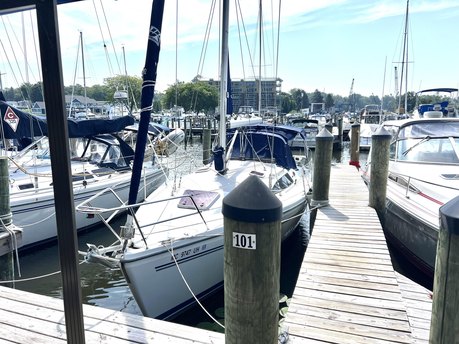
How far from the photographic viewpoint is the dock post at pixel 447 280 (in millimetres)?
2074

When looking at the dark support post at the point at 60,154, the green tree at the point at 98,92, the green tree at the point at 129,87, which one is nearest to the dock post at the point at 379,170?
the green tree at the point at 129,87

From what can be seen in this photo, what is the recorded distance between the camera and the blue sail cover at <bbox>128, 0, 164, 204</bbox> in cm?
476

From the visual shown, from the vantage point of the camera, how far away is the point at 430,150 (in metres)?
7.98

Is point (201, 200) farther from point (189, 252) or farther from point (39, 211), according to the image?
point (39, 211)

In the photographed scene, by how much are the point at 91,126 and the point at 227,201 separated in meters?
8.30

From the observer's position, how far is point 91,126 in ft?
31.3

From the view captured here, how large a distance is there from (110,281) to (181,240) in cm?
312

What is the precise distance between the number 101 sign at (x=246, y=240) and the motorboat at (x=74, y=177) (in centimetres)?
432

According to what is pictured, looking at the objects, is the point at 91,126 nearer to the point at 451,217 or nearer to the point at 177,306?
the point at 177,306

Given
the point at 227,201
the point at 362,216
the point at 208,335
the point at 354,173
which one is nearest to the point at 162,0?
the point at 227,201

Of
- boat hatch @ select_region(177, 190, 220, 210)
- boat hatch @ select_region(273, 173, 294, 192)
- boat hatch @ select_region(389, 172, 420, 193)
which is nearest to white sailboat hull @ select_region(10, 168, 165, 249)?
boat hatch @ select_region(177, 190, 220, 210)

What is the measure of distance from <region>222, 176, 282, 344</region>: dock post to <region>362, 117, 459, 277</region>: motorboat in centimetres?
435

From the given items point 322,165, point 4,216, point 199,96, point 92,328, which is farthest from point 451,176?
point 199,96

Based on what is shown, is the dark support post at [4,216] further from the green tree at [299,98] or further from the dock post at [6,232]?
the green tree at [299,98]
